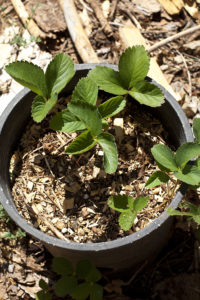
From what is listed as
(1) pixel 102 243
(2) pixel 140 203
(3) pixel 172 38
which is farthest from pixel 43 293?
(3) pixel 172 38

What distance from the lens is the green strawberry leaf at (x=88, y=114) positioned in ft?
4.38

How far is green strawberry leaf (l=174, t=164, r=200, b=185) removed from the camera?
1318 mm

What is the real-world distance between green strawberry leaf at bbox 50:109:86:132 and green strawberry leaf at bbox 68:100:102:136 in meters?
0.05

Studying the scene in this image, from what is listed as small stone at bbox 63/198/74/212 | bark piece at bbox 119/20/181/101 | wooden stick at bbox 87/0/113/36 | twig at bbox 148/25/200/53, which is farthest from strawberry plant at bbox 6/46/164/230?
wooden stick at bbox 87/0/113/36

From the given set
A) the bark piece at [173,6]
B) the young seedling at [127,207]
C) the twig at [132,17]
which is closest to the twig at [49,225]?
the young seedling at [127,207]

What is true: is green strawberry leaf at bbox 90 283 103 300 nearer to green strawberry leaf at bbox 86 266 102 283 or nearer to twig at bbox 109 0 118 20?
green strawberry leaf at bbox 86 266 102 283

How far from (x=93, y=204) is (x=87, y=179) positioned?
98mm

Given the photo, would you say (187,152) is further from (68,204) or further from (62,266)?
(62,266)

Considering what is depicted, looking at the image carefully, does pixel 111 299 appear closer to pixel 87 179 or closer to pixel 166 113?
pixel 87 179

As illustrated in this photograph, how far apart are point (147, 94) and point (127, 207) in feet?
1.30

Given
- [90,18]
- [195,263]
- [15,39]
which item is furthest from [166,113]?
[15,39]

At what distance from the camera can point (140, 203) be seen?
1.38 m

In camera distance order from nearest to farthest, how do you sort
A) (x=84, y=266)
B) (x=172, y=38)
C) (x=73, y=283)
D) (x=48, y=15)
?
(x=84, y=266) < (x=73, y=283) < (x=172, y=38) < (x=48, y=15)

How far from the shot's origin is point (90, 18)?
2219 millimetres
